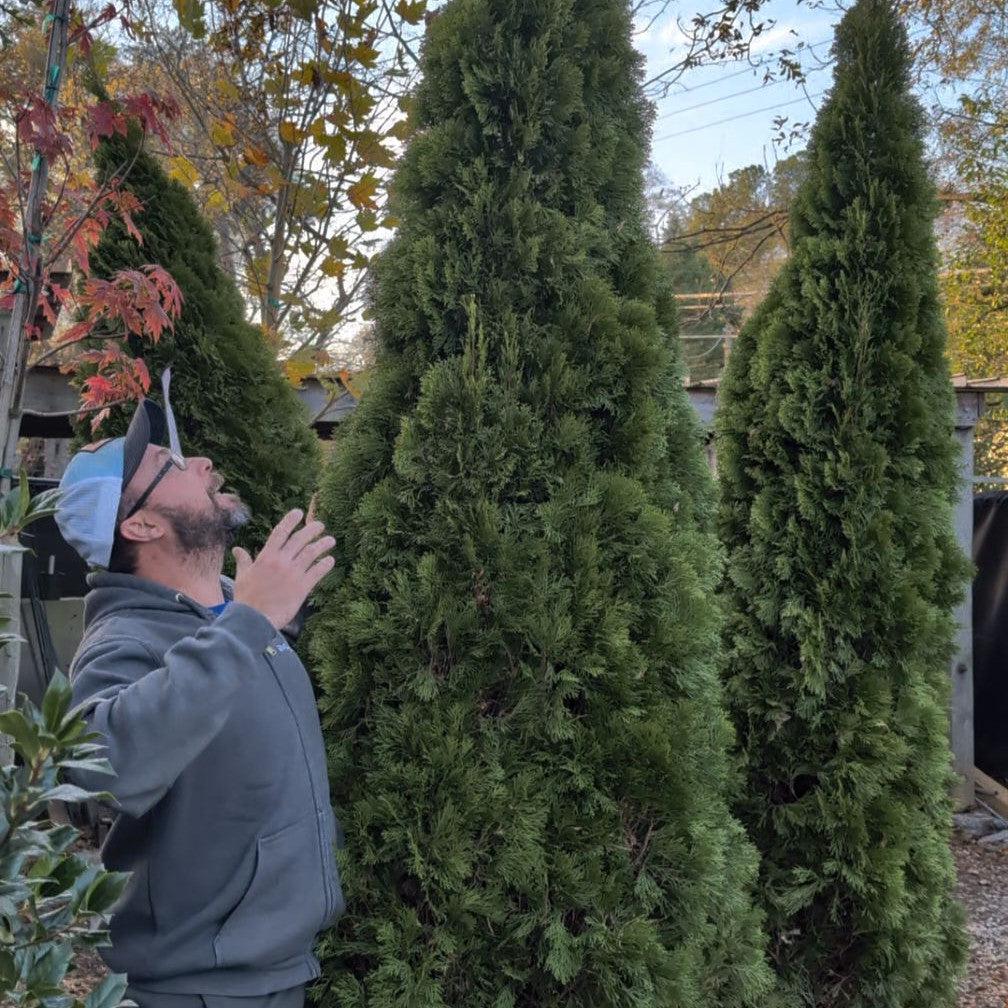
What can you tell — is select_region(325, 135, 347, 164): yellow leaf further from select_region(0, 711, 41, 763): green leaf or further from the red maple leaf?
select_region(0, 711, 41, 763): green leaf

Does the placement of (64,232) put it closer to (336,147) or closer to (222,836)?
(336,147)

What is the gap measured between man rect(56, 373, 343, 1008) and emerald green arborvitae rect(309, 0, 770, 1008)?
182mm

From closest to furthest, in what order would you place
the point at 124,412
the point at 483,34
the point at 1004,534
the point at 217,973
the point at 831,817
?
1. the point at 217,973
2. the point at 483,34
3. the point at 831,817
4. the point at 124,412
5. the point at 1004,534

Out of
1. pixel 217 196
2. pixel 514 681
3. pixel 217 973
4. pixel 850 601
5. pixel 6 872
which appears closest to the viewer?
pixel 6 872

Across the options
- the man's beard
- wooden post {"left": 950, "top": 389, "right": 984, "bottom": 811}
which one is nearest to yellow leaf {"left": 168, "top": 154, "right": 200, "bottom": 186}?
the man's beard

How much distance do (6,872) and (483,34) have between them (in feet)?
6.83

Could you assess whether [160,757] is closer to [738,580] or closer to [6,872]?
[6,872]

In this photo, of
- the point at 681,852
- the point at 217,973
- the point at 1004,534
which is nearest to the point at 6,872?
the point at 217,973

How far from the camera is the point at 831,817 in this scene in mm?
3361

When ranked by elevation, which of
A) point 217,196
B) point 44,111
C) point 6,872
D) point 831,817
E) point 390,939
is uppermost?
point 217,196

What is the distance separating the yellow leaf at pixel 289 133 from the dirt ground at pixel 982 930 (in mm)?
3680

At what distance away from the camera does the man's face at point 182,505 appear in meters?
2.09

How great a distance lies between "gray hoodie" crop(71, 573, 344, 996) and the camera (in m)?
1.73

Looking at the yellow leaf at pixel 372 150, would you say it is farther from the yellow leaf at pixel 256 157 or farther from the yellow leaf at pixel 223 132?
the yellow leaf at pixel 223 132
